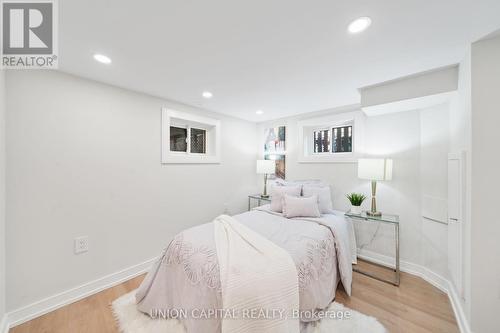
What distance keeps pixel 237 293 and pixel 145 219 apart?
6.05 ft

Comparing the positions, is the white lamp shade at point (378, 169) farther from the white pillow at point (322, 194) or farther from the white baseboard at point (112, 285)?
the white baseboard at point (112, 285)

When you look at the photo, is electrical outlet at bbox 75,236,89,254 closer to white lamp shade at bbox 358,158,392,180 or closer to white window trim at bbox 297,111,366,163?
white window trim at bbox 297,111,366,163

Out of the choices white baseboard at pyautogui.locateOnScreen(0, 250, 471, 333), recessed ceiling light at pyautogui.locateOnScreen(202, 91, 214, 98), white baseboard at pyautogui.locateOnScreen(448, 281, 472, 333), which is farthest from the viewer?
recessed ceiling light at pyautogui.locateOnScreen(202, 91, 214, 98)

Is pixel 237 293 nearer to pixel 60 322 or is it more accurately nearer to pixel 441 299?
pixel 60 322

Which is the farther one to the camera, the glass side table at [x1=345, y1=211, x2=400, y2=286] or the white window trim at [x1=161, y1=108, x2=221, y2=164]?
the white window trim at [x1=161, y1=108, x2=221, y2=164]

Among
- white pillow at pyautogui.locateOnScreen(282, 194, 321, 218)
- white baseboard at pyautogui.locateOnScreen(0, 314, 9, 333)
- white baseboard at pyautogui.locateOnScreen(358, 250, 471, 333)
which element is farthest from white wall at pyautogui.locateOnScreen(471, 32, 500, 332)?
white baseboard at pyautogui.locateOnScreen(0, 314, 9, 333)

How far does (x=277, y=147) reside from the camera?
3797 millimetres

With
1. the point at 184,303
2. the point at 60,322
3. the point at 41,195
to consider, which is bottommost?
the point at 60,322

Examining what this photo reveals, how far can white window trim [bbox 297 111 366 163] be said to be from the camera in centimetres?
276

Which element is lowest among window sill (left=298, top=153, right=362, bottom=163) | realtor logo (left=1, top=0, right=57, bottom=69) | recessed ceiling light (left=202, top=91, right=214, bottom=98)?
window sill (left=298, top=153, right=362, bottom=163)

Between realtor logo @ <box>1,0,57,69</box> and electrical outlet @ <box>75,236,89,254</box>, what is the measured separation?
165cm

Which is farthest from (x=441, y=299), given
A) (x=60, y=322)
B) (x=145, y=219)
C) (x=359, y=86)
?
(x=60, y=322)

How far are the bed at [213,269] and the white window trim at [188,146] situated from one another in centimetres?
130

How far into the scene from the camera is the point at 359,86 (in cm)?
221
